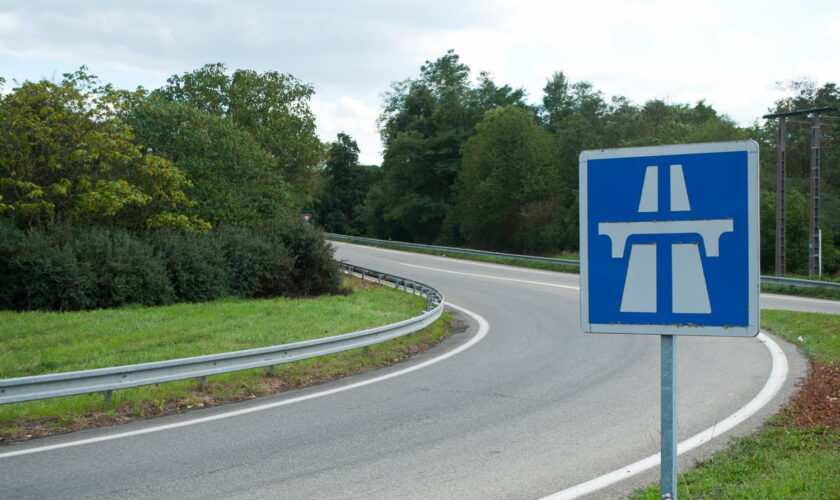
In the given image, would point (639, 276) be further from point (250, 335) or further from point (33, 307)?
point (33, 307)

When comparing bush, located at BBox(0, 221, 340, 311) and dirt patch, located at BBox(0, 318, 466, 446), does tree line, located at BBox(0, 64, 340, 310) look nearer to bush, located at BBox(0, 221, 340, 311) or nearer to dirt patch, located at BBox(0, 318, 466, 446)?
bush, located at BBox(0, 221, 340, 311)

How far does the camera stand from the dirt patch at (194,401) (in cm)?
799

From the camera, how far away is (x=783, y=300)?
22219mm

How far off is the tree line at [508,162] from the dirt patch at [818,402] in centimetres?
3372

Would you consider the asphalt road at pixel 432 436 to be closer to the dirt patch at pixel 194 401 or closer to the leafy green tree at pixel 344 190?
the dirt patch at pixel 194 401

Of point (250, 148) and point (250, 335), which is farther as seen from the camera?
point (250, 148)

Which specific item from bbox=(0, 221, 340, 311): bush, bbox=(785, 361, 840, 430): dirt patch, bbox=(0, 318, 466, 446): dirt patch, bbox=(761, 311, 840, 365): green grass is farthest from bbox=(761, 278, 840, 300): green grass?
bbox=(0, 318, 466, 446): dirt patch

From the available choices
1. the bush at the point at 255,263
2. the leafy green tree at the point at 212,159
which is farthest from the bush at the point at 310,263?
the leafy green tree at the point at 212,159

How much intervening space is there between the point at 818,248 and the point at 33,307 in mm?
29880

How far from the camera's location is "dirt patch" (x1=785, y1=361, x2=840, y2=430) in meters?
7.52

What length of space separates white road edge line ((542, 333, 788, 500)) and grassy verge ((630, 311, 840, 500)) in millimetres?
329

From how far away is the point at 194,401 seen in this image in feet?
30.5

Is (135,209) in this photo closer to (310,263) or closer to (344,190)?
(310,263)

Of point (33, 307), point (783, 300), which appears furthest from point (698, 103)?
point (33, 307)
